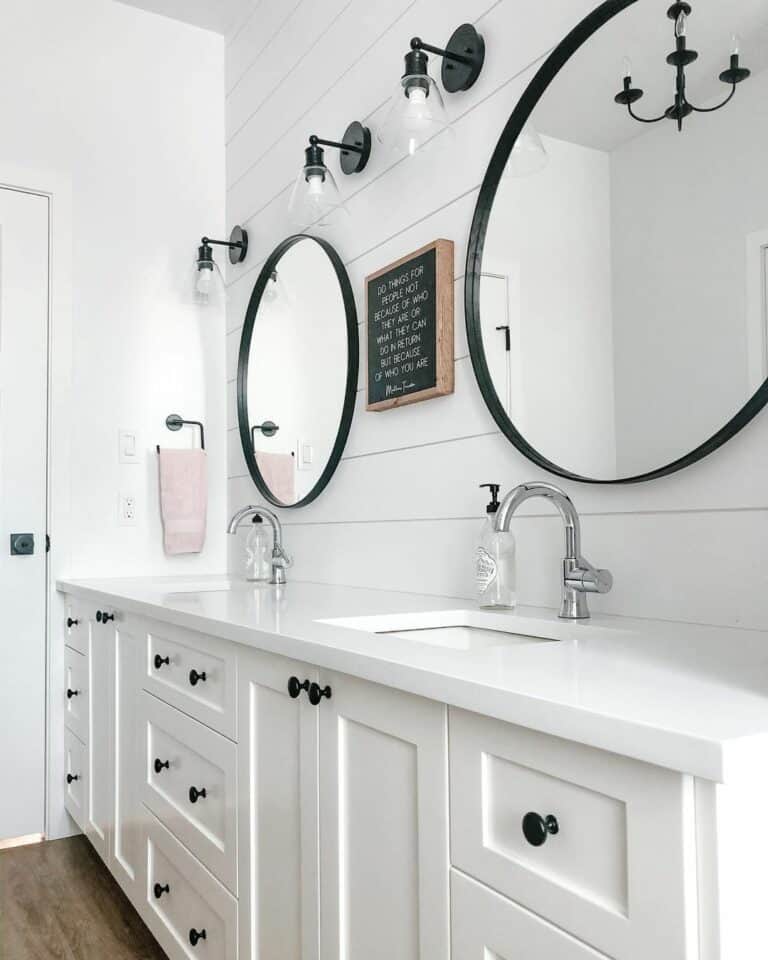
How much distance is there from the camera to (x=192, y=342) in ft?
9.84

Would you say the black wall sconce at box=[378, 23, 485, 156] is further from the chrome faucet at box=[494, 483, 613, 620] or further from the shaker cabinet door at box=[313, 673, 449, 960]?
the shaker cabinet door at box=[313, 673, 449, 960]

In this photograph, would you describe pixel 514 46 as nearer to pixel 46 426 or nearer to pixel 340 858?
pixel 340 858

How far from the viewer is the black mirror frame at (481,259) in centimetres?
124

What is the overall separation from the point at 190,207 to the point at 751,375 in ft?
7.75

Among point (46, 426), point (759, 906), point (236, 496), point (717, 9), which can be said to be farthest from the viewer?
point (236, 496)

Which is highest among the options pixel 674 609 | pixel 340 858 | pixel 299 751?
pixel 674 609

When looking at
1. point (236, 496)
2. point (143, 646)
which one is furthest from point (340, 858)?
point (236, 496)

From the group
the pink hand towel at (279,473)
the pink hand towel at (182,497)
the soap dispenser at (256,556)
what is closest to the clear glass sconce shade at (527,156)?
the pink hand towel at (279,473)

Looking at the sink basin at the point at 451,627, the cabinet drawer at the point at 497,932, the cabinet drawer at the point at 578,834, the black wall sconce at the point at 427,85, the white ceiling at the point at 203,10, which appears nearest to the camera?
the cabinet drawer at the point at 578,834

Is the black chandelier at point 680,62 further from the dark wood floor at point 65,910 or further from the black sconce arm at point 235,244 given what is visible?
the dark wood floor at point 65,910

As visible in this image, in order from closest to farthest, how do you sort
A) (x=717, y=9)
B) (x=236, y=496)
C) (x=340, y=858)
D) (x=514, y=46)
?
(x=340, y=858), (x=717, y=9), (x=514, y=46), (x=236, y=496)

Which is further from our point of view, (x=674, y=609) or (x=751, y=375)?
(x=674, y=609)

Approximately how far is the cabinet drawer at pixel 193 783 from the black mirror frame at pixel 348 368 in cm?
77

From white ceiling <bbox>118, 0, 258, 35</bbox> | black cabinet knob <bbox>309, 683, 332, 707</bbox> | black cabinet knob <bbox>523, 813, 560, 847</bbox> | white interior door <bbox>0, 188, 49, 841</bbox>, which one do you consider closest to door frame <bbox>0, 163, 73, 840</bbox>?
white interior door <bbox>0, 188, 49, 841</bbox>
